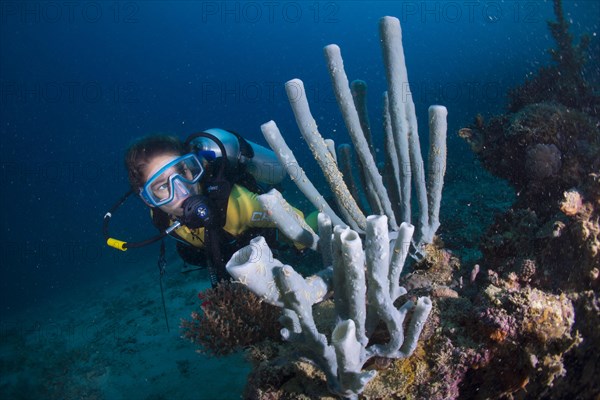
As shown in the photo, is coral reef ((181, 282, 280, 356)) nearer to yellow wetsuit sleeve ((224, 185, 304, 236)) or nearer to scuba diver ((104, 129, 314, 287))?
scuba diver ((104, 129, 314, 287))

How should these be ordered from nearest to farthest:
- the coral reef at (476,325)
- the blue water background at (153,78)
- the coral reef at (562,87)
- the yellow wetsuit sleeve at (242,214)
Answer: the coral reef at (476,325) < the yellow wetsuit sleeve at (242,214) < the coral reef at (562,87) < the blue water background at (153,78)

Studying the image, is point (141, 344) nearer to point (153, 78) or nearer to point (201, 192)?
point (201, 192)

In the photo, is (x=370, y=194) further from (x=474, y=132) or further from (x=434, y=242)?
(x=474, y=132)

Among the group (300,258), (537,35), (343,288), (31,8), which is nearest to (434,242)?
(343,288)

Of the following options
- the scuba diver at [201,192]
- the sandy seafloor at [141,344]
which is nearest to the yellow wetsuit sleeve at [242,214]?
the scuba diver at [201,192]

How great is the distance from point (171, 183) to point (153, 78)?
9741 cm

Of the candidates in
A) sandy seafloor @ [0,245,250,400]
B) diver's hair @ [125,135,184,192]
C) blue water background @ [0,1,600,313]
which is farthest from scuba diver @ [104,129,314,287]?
blue water background @ [0,1,600,313]

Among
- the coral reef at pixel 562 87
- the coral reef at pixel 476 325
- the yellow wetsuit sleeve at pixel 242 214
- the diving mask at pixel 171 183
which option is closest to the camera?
the coral reef at pixel 476 325

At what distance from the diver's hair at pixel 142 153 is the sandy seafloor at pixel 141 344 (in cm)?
238

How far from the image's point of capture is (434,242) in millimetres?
3256

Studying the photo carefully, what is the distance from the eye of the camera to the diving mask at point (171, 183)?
4.03m

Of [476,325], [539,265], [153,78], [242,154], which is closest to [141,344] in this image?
[242,154]

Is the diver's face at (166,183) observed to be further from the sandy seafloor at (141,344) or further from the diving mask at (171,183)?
the sandy seafloor at (141,344)

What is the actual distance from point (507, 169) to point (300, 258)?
412 centimetres
